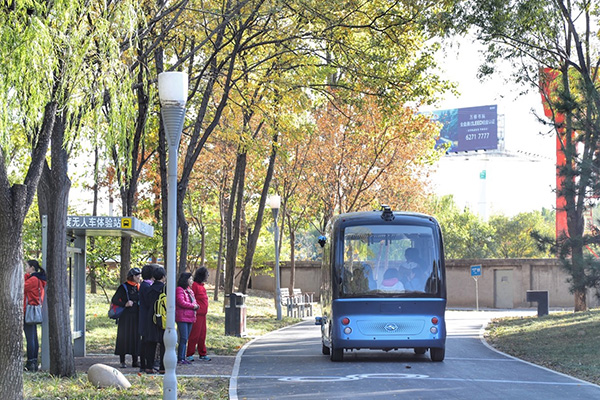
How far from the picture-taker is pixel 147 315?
48.8 feet

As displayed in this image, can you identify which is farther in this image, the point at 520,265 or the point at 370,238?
the point at 520,265

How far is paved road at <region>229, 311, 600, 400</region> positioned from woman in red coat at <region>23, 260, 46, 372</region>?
3116mm

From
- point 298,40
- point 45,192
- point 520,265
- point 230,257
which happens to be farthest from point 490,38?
point 520,265

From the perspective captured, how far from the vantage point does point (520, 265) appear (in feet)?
173

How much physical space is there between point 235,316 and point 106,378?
38.9 ft

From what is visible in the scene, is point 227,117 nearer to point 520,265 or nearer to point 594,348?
point 594,348

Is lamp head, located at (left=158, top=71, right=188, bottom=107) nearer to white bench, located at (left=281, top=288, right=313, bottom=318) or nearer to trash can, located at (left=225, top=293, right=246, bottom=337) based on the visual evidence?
trash can, located at (left=225, top=293, right=246, bottom=337)

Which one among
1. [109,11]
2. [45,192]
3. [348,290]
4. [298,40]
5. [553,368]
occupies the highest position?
[298,40]

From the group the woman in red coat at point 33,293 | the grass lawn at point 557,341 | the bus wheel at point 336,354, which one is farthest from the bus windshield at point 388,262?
the woman in red coat at point 33,293

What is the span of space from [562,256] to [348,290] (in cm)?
702

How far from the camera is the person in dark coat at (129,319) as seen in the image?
15.4m

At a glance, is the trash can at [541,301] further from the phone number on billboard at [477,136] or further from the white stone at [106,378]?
the phone number on billboard at [477,136]

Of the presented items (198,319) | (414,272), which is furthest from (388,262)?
(198,319)

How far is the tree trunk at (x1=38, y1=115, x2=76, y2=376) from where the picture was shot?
42.5ft
